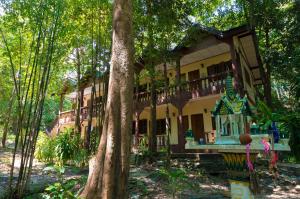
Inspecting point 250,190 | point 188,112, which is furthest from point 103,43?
point 250,190

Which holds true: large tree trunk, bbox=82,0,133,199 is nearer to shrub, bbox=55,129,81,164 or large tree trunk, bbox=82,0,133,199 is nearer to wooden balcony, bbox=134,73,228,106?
wooden balcony, bbox=134,73,228,106

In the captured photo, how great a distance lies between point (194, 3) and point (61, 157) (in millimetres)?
9865

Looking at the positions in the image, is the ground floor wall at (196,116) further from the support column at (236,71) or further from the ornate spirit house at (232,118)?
the ornate spirit house at (232,118)

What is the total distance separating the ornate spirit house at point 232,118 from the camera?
15.8ft

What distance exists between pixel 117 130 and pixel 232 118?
2300 millimetres

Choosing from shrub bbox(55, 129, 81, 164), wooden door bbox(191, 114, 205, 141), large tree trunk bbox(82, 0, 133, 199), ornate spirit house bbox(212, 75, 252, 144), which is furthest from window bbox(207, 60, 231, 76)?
large tree trunk bbox(82, 0, 133, 199)

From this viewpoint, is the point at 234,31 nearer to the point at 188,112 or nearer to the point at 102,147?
the point at 188,112

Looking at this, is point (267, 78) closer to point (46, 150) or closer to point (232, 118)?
point (232, 118)

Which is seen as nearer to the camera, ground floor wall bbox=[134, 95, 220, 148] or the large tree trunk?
the large tree trunk

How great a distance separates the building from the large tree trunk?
623cm

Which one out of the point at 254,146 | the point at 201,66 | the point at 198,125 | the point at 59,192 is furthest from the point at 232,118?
the point at 201,66

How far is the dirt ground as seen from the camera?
7.42 metres

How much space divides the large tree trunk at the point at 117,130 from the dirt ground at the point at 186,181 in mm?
2658

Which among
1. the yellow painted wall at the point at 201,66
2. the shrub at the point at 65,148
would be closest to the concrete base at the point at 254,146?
the shrub at the point at 65,148
